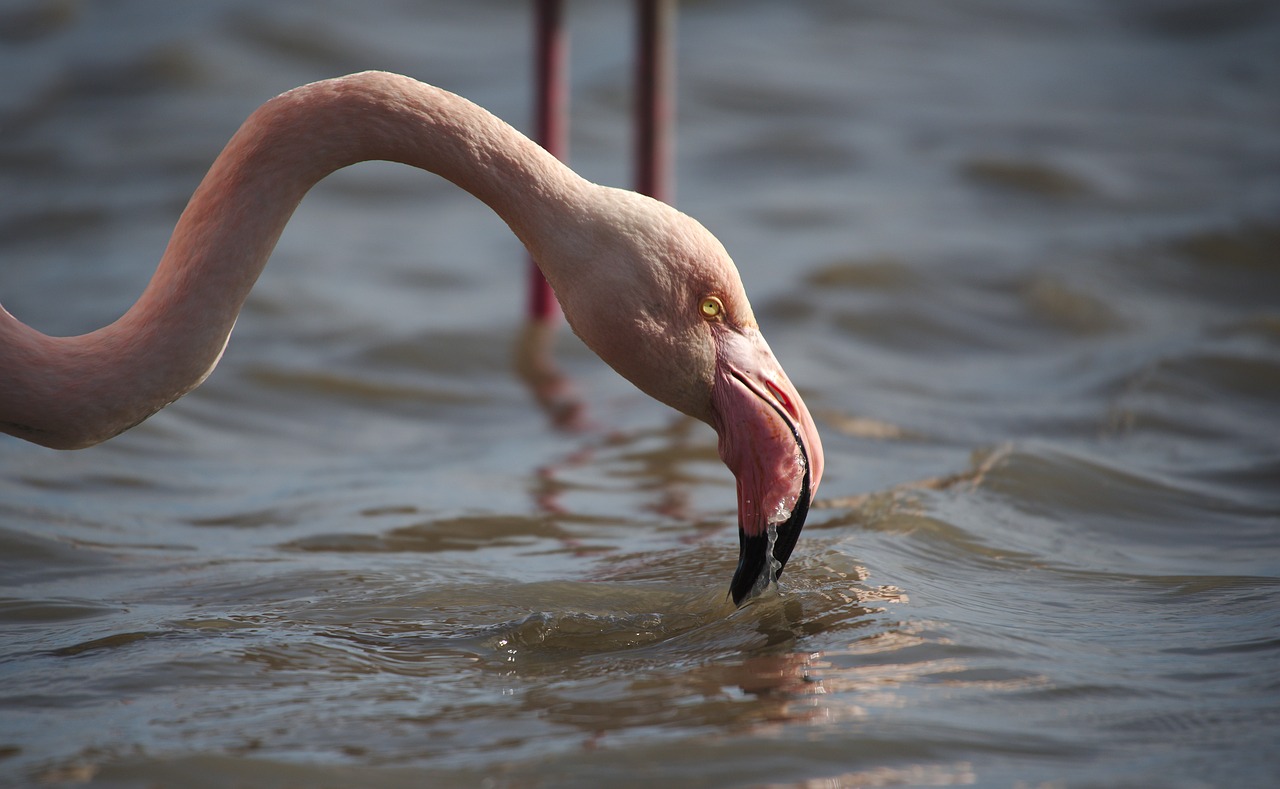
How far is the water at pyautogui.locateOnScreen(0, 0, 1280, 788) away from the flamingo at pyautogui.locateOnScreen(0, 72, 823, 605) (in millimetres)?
528

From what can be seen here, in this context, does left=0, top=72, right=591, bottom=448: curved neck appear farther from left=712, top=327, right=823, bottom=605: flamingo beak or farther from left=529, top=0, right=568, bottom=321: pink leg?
left=529, top=0, right=568, bottom=321: pink leg

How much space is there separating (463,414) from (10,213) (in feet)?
18.9

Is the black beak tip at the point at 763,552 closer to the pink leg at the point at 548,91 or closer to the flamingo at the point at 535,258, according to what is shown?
the flamingo at the point at 535,258

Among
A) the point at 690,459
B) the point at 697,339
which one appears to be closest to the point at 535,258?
the point at 697,339

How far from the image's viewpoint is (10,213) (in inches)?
447

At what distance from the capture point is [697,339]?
12.0ft

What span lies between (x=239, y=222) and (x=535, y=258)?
0.75 metres

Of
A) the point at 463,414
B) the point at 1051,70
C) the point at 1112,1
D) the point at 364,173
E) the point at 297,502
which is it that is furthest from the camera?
the point at 1112,1

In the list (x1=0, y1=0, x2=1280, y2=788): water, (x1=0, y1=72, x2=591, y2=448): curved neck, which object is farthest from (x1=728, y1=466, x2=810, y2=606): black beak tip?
(x1=0, y1=72, x2=591, y2=448): curved neck

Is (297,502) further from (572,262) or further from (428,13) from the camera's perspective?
(428,13)

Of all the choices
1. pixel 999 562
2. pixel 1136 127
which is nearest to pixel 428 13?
pixel 1136 127

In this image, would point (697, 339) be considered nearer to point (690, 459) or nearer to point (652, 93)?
point (690, 459)

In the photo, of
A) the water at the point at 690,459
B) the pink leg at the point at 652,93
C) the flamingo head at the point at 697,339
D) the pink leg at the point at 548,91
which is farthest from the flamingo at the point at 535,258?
the pink leg at the point at 652,93

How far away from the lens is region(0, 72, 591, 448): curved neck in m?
3.49
